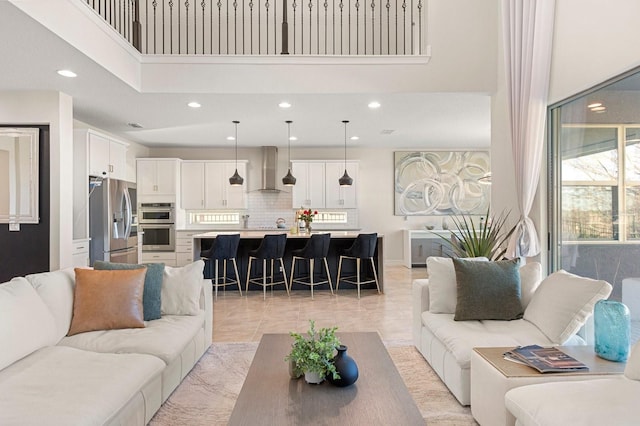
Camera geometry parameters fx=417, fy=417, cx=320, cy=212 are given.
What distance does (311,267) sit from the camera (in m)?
6.16

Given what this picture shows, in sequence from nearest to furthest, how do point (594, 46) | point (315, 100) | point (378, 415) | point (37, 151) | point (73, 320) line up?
1. point (378, 415)
2. point (73, 320)
3. point (594, 46)
4. point (37, 151)
5. point (315, 100)

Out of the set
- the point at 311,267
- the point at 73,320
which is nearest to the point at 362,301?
the point at 311,267

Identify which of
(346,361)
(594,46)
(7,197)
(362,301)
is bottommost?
(362,301)

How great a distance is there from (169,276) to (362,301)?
10.2ft

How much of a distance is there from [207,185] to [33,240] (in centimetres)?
431

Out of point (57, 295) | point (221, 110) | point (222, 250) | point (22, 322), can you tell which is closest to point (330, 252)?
point (222, 250)

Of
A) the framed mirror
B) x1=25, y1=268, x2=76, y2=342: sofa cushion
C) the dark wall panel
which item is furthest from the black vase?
the framed mirror

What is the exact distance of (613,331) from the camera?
227 cm

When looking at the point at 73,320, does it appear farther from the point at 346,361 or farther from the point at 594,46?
the point at 594,46

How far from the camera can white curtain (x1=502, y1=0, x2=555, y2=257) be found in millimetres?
3793

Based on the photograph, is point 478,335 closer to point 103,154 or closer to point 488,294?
point 488,294

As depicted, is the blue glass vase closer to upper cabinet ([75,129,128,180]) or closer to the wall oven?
upper cabinet ([75,129,128,180])

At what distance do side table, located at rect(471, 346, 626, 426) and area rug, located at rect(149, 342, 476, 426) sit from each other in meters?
0.26

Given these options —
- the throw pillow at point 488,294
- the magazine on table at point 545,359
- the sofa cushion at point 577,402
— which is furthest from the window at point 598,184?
the sofa cushion at point 577,402
